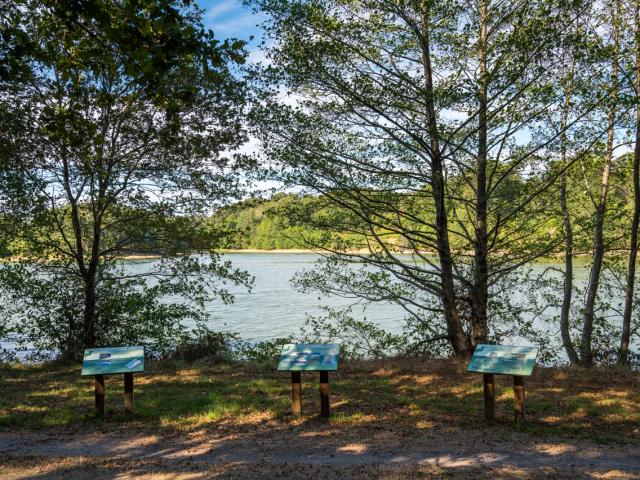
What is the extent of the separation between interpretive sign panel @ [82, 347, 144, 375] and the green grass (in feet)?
1.76

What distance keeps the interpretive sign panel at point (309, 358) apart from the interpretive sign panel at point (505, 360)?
1.45 meters

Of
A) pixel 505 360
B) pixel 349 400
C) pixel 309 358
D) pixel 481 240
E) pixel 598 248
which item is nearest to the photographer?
pixel 505 360

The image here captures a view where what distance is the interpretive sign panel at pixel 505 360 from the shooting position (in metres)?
5.47

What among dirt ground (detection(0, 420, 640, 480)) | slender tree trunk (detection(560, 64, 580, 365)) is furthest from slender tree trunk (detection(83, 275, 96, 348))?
slender tree trunk (detection(560, 64, 580, 365))

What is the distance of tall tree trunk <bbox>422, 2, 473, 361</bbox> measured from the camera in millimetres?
8453

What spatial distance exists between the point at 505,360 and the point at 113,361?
166 inches

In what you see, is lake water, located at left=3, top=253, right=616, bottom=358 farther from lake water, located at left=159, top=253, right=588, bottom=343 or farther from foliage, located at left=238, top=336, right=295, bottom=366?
foliage, located at left=238, top=336, right=295, bottom=366

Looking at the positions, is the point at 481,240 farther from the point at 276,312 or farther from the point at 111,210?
the point at 276,312

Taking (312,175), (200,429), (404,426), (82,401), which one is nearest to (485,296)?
(312,175)

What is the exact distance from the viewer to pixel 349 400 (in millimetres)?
6695

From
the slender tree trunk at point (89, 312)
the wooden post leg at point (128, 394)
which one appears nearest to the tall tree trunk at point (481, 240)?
the wooden post leg at point (128, 394)

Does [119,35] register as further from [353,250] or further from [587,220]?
[587,220]

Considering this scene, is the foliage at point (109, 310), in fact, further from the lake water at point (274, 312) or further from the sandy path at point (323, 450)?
the sandy path at point (323, 450)

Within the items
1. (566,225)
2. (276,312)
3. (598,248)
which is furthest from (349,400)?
(276,312)
